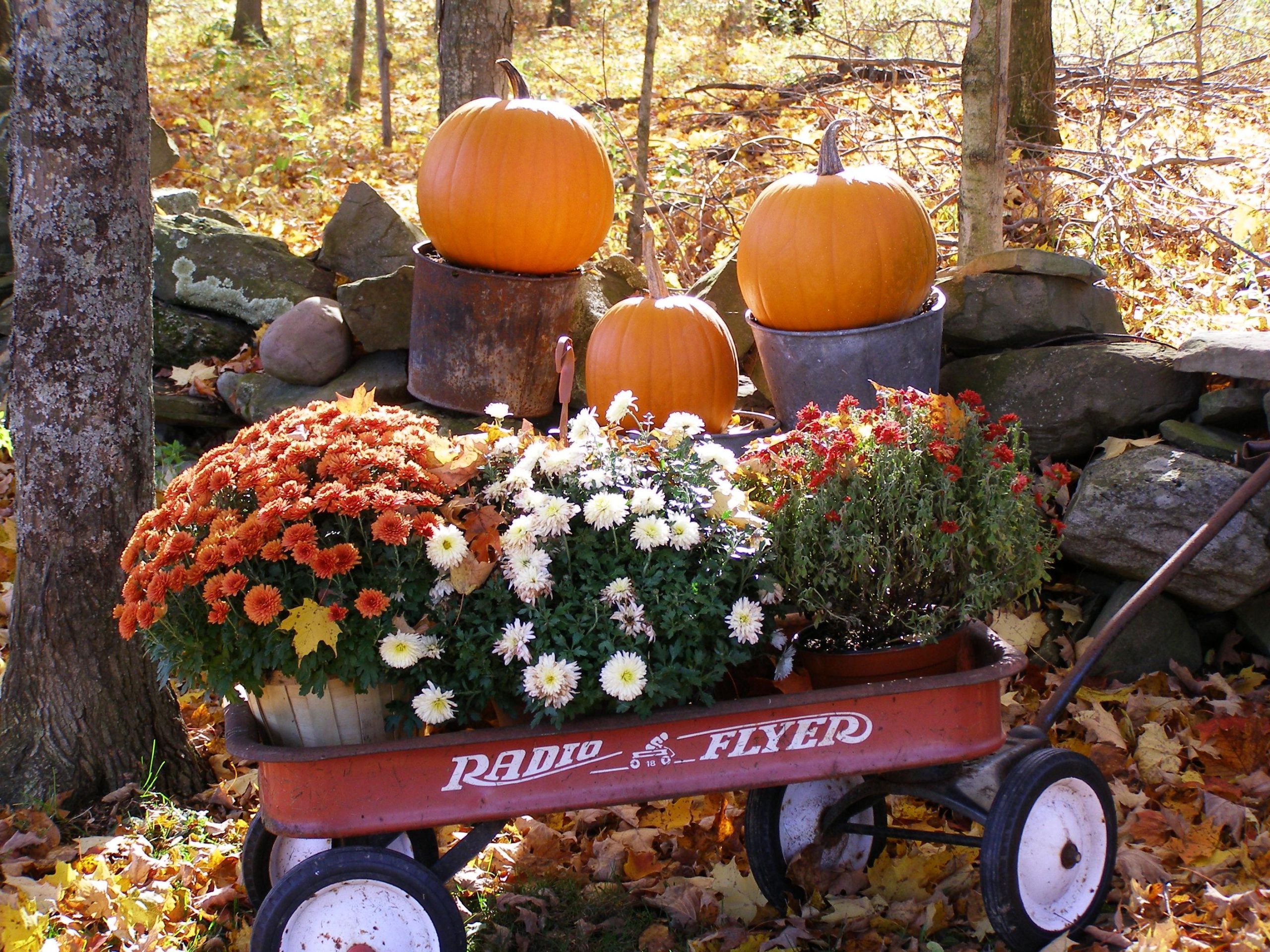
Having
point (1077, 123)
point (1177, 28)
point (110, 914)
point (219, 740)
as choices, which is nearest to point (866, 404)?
point (219, 740)

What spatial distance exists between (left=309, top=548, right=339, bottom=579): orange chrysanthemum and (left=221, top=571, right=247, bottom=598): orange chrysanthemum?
14 cm

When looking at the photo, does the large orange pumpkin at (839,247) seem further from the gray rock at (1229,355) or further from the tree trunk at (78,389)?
the tree trunk at (78,389)

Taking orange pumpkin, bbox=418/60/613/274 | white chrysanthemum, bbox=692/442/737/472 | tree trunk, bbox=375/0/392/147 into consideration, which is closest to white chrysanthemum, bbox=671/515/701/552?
white chrysanthemum, bbox=692/442/737/472

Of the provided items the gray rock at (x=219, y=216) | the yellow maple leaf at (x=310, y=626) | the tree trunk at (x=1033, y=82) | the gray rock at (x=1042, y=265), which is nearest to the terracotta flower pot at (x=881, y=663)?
the yellow maple leaf at (x=310, y=626)

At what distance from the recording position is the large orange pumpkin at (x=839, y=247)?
3.76m

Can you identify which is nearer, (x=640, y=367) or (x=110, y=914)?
(x=110, y=914)

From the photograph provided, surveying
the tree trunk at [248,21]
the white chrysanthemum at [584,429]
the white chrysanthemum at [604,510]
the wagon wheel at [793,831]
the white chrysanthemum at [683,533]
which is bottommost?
the wagon wheel at [793,831]

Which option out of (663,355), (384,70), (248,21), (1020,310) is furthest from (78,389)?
(248,21)

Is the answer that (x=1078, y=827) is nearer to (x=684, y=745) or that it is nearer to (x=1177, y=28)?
(x=684, y=745)

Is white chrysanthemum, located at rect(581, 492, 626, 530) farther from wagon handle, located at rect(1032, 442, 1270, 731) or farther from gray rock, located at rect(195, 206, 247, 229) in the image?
gray rock, located at rect(195, 206, 247, 229)

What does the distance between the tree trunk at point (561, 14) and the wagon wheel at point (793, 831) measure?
49.6 feet

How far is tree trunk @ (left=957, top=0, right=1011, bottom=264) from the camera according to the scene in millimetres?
4633

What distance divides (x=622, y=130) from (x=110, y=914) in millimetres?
8134

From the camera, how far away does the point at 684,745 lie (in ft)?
7.64
